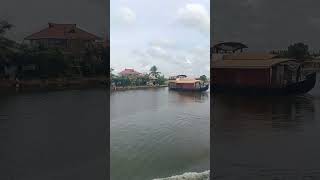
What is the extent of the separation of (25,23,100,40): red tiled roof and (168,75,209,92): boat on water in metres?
1.13

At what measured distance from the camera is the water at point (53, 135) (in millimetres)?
4934

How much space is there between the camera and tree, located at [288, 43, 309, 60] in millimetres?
5402

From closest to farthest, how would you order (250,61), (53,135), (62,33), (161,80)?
(53,135) < (62,33) < (250,61) < (161,80)

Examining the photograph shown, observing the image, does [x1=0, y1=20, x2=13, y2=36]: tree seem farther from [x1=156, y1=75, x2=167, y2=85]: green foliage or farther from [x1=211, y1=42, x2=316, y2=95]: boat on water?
[x1=211, y1=42, x2=316, y2=95]: boat on water

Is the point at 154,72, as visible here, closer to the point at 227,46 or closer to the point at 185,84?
the point at 185,84

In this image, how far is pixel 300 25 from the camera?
5375mm

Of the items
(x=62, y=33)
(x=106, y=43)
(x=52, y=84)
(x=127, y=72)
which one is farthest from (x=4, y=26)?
(x=127, y=72)

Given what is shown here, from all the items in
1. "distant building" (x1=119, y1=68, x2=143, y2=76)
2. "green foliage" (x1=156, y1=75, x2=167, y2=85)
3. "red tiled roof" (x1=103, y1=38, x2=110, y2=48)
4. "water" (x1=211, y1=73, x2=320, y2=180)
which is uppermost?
"red tiled roof" (x1=103, y1=38, x2=110, y2=48)

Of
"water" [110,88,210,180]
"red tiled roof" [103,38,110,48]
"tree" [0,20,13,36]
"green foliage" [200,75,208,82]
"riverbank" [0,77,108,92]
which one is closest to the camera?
"tree" [0,20,13,36]

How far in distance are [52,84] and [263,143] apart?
262 centimetres

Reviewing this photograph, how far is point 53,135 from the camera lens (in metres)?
5.05

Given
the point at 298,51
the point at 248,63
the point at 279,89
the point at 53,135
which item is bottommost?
the point at 53,135

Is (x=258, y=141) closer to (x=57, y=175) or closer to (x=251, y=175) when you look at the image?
(x=251, y=175)

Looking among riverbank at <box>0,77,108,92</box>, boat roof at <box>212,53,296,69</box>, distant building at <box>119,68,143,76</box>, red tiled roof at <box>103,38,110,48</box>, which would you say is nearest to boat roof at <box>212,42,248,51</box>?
boat roof at <box>212,53,296,69</box>
